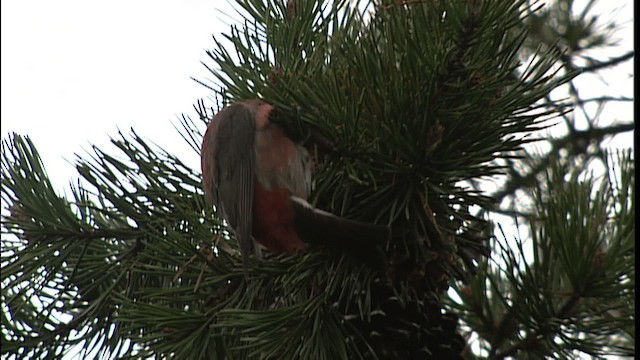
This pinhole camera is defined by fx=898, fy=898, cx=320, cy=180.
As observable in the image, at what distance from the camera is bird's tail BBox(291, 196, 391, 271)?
60.2 inches

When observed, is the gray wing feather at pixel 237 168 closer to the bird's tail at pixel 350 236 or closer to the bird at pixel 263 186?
the bird at pixel 263 186

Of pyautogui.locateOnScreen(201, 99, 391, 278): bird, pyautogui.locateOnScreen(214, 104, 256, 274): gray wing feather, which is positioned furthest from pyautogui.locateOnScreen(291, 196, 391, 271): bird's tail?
pyautogui.locateOnScreen(214, 104, 256, 274): gray wing feather

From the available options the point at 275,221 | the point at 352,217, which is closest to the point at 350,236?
the point at 352,217

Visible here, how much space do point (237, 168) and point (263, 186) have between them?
0.28ft

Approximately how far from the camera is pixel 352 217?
1612mm

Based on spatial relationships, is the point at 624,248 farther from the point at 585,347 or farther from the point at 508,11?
the point at 508,11

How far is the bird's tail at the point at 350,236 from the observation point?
5.01 feet

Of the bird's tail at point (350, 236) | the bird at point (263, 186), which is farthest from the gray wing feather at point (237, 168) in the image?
the bird's tail at point (350, 236)

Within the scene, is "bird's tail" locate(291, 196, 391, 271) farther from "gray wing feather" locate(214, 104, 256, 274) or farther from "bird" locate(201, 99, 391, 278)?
"gray wing feather" locate(214, 104, 256, 274)

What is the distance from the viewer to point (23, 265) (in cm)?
182

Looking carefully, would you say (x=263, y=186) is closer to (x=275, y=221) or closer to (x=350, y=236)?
(x=275, y=221)

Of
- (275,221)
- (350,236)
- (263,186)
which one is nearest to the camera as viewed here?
(350,236)

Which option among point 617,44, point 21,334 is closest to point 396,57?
point 21,334

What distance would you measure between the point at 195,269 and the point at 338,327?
12.1 inches
